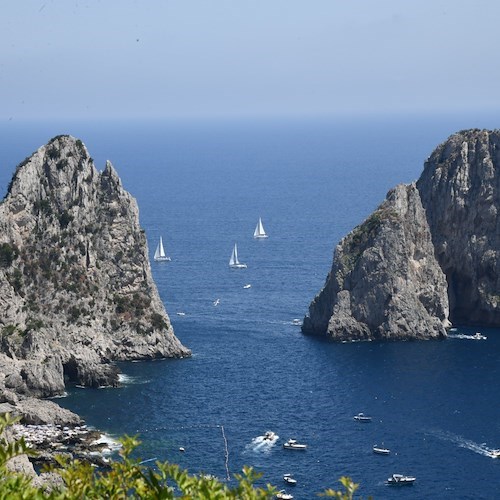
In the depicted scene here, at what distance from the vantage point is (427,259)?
4719 inches

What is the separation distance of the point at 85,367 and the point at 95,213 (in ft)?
52.6

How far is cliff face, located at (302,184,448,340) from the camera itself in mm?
116188

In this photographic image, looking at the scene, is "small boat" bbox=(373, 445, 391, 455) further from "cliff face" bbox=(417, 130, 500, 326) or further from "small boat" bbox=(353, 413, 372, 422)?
"cliff face" bbox=(417, 130, 500, 326)

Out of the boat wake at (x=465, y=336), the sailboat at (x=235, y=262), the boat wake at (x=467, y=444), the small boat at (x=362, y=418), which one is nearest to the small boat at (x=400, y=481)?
the boat wake at (x=467, y=444)

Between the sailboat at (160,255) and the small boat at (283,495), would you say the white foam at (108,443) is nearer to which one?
the small boat at (283,495)

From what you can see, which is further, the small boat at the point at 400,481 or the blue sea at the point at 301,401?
the blue sea at the point at 301,401

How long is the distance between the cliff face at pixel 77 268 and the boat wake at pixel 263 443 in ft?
60.4

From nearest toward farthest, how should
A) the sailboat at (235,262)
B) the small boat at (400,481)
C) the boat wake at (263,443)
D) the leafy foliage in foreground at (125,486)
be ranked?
the leafy foliage in foreground at (125,486) < the small boat at (400,481) < the boat wake at (263,443) < the sailboat at (235,262)

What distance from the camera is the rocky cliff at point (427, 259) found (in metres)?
116

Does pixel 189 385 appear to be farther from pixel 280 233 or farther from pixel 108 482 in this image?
pixel 280 233

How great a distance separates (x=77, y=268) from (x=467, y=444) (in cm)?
3700

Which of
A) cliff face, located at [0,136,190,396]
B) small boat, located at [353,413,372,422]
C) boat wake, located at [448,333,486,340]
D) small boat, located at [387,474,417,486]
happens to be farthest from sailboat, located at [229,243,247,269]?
small boat, located at [387,474,417,486]

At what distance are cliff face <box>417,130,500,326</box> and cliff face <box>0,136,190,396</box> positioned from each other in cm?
2889

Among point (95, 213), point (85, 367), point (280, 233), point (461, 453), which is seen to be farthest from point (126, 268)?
point (280, 233)
